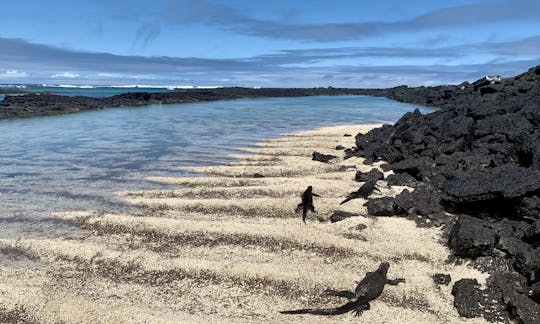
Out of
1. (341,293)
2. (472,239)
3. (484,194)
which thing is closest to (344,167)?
(484,194)

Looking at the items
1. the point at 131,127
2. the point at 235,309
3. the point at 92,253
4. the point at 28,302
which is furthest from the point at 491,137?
the point at 131,127

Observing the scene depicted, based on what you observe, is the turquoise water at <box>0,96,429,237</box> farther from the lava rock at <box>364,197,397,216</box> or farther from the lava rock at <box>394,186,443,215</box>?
the lava rock at <box>394,186,443,215</box>

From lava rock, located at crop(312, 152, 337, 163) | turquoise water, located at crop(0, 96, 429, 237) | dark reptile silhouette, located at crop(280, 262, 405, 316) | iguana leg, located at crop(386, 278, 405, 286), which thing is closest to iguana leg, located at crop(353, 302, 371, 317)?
dark reptile silhouette, located at crop(280, 262, 405, 316)

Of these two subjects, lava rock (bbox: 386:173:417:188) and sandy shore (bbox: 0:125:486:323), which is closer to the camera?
sandy shore (bbox: 0:125:486:323)

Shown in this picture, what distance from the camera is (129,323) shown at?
721cm

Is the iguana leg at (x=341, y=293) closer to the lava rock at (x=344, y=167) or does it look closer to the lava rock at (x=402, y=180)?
the lava rock at (x=402, y=180)

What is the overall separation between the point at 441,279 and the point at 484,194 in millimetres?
3366

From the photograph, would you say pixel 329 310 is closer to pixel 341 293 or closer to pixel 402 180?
pixel 341 293

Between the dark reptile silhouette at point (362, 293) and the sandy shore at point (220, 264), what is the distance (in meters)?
0.13

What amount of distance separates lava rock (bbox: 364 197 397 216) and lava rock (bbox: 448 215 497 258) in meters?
2.33

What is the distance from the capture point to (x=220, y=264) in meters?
9.33

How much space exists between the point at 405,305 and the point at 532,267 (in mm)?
2587

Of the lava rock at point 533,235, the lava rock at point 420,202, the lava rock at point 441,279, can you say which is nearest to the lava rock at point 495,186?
the lava rock at point 420,202

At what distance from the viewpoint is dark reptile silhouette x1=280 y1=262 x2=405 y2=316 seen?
7.54 m
